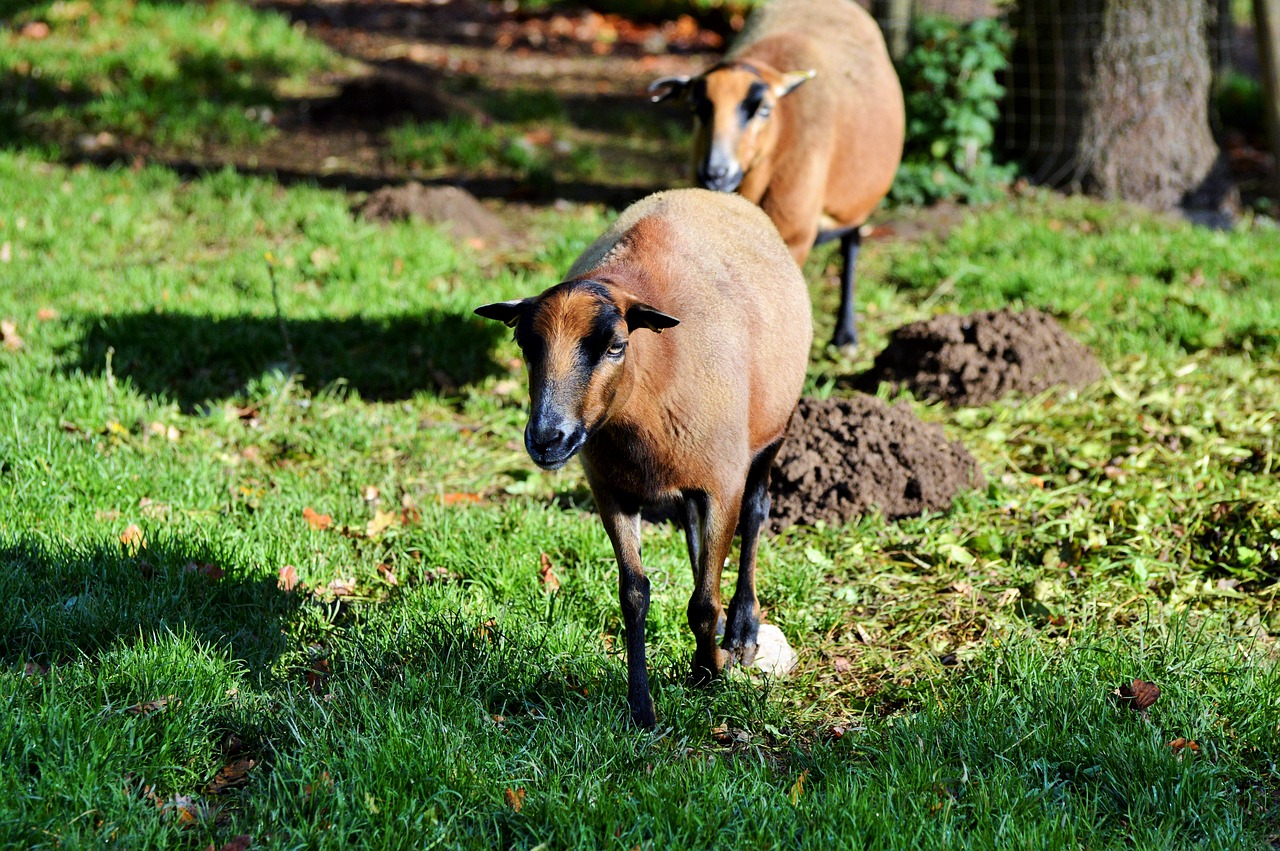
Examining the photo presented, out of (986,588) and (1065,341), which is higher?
(1065,341)

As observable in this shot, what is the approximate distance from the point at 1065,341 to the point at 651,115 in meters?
5.89

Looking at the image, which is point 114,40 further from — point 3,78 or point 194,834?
point 194,834

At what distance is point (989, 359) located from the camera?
6.28 m

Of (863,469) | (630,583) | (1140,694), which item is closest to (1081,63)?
(863,469)

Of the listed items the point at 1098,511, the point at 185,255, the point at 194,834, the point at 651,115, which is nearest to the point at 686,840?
the point at 194,834

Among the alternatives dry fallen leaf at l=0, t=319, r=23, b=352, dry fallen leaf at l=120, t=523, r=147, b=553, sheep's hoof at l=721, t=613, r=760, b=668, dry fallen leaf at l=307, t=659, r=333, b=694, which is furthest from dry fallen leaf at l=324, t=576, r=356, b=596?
dry fallen leaf at l=0, t=319, r=23, b=352

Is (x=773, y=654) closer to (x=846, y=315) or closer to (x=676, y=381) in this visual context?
(x=676, y=381)

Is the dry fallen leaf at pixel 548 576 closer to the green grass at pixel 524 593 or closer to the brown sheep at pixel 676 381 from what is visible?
the green grass at pixel 524 593

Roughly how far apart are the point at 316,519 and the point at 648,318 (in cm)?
227

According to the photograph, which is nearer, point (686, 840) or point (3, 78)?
point (686, 840)

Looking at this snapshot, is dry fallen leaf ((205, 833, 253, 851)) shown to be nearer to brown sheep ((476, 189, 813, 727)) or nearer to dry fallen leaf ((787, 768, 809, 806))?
brown sheep ((476, 189, 813, 727))

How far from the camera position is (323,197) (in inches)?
342

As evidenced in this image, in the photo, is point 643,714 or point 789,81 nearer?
point 643,714

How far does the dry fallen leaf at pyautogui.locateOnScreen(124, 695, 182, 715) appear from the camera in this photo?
3602 mm
